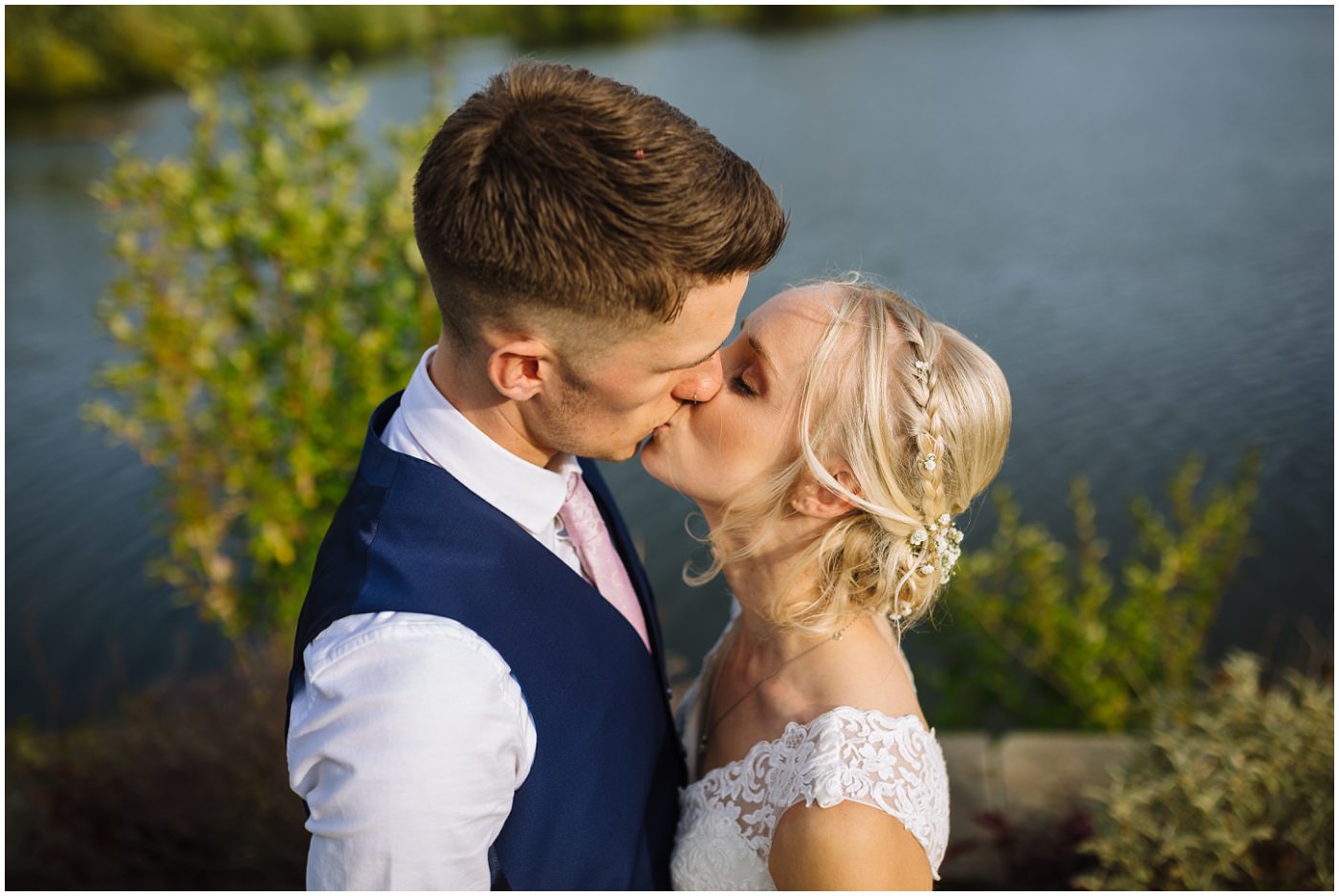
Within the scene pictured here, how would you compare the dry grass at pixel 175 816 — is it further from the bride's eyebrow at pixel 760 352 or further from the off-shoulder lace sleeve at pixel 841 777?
the bride's eyebrow at pixel 760 352

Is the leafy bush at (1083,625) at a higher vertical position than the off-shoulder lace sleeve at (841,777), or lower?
lower

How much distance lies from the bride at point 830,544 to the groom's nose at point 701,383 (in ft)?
0.15

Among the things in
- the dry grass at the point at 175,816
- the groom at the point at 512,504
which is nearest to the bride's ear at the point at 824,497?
the groom at the point at 512,504

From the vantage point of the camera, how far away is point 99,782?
14.2ft

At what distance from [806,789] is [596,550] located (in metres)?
0.66

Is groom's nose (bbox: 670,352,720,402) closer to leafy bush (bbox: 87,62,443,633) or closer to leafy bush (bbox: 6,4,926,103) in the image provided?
leafy bush (bbox: 87,62,443,633)

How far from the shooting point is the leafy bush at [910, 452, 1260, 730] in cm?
464

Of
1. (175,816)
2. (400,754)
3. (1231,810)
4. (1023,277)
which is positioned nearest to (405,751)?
(400,754)

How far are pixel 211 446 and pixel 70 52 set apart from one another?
17.0 m

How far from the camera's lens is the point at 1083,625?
15.4 ft

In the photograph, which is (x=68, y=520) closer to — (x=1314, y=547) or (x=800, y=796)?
(x=800, y=796)

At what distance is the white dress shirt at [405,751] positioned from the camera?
5.16 feet

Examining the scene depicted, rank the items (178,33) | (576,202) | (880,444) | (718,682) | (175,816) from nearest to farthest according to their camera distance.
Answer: (576,202), (880,444), (718,682), (175,816), (178,33)

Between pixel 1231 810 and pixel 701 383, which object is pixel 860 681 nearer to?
pixel 701 383
